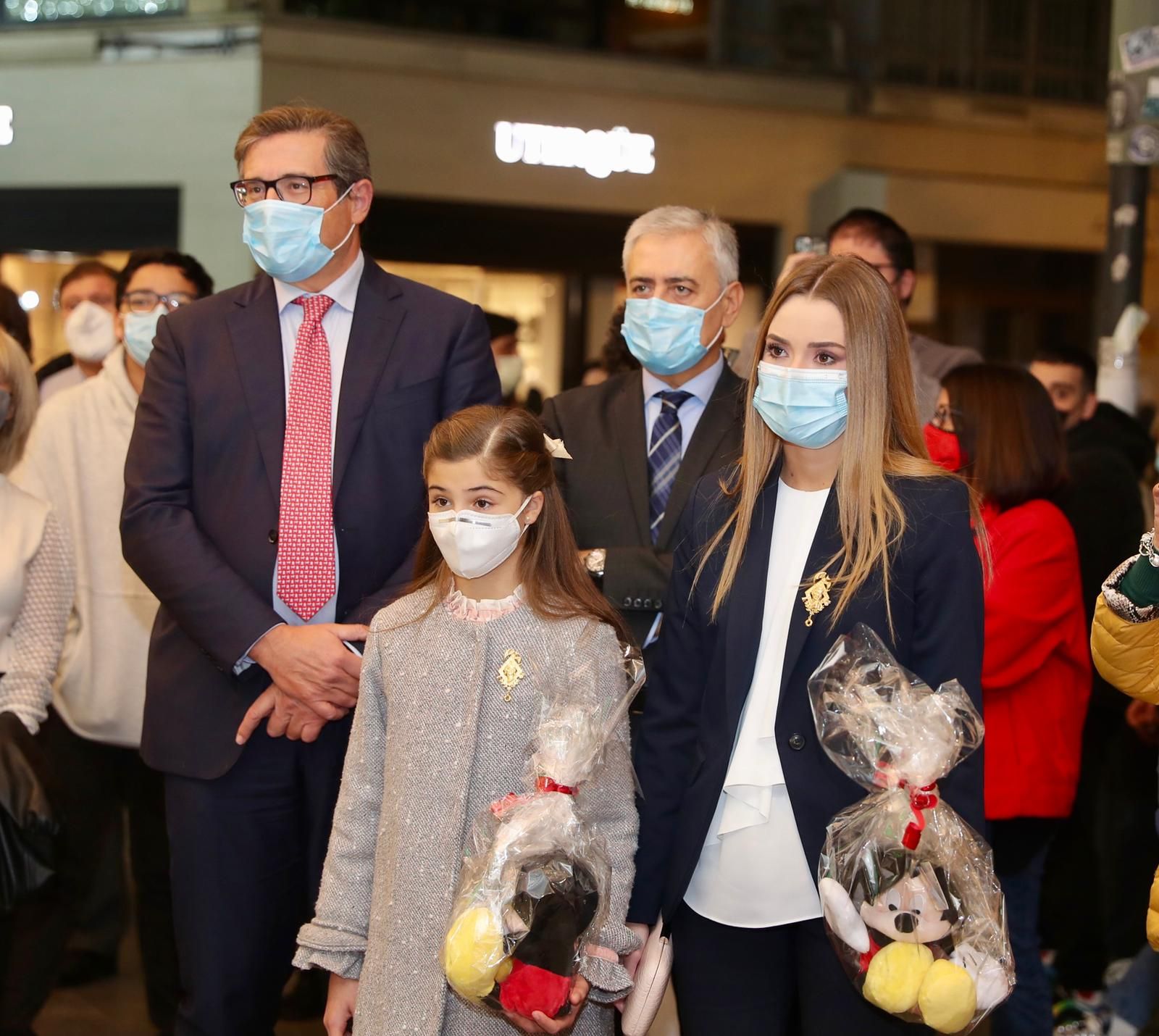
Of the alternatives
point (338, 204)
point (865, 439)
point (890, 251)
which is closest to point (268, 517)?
point (338, 204)

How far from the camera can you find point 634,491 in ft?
10.7

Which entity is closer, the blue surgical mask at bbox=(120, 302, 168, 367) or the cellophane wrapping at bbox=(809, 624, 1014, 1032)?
the cellophane wrapping at bbox=(809, 624, 1014, 1032)

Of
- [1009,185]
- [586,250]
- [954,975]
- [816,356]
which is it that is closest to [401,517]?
[816,356]

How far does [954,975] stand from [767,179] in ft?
28.2

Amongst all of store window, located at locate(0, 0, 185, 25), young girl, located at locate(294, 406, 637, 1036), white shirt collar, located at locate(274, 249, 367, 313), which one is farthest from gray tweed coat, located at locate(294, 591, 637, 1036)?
store window, located at locate(0, 0, 185, 25)

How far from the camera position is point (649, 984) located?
254 cm

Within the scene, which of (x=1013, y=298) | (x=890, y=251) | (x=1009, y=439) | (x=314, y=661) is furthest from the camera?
(x=1013, y=298)

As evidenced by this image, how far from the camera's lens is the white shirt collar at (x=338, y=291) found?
3.21 metres

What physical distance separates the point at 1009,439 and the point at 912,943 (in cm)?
182

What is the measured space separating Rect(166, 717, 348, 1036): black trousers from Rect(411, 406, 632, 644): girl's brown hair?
0.53m

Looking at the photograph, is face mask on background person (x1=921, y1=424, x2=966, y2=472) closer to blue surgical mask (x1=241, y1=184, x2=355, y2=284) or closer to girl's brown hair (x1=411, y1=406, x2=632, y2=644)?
girl's brown hair (x1=411, y1=406, x2=632, y2=644)

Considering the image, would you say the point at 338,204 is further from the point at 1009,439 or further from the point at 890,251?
the point at 890,251

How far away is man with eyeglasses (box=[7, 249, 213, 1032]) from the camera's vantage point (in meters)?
4.04

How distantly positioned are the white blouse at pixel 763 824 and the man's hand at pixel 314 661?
2.71 feet
